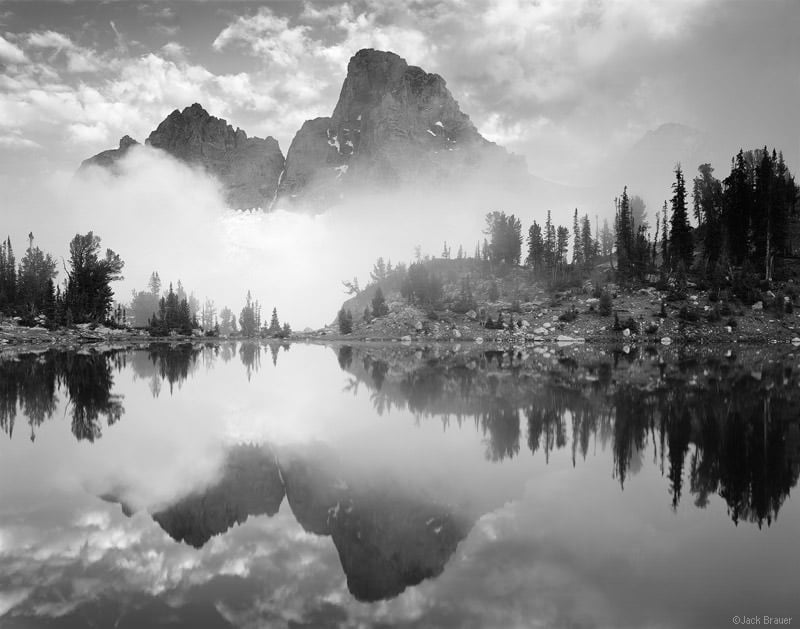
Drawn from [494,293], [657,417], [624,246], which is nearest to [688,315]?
[624,246]

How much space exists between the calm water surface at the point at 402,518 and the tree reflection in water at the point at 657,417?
11 cm

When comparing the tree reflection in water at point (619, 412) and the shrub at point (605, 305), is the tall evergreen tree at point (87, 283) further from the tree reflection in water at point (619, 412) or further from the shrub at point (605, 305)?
the shrub at point (605, 305)

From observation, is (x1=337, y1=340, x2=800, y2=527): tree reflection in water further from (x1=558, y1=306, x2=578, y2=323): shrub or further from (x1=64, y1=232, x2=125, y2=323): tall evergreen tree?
(x1=64, y1=232, x2=125, y2=323): tall evergreen tree

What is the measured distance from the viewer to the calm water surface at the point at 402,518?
19.7ft

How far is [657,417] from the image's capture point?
1709 centimetres

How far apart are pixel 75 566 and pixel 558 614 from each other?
249 inches

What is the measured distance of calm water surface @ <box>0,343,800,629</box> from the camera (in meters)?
6.01

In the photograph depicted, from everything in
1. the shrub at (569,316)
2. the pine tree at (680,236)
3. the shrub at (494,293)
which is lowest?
the shrub at (569,316)

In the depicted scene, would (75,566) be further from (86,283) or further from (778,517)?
(86,283)

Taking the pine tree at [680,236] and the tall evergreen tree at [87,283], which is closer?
the pine tree at [680,236]

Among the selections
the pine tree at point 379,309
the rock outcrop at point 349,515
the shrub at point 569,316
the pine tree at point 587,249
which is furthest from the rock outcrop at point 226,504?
the pine tree at point 587,249

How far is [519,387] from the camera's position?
26422 mm

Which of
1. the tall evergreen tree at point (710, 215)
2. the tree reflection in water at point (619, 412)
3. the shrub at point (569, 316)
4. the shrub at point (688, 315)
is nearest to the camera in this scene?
the tree reflection in water at point (619, 412)

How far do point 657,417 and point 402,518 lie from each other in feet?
39.8
